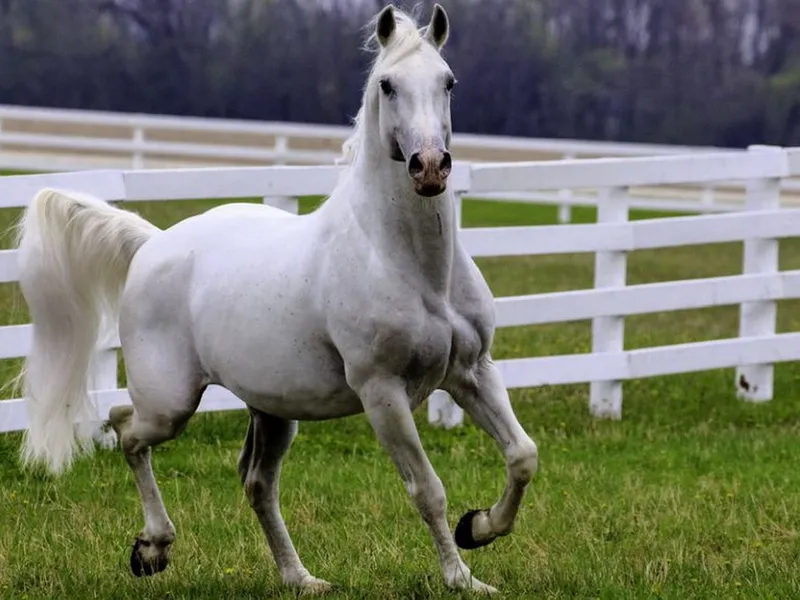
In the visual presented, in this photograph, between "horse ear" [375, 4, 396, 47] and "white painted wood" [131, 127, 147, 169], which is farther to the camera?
"white painted wood" [131, 127, 147, 169]

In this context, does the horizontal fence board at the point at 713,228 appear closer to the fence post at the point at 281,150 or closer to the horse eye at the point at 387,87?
the horse eye at the point at 387,87

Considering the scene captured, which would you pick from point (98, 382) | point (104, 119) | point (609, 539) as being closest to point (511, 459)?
point (609, 539)

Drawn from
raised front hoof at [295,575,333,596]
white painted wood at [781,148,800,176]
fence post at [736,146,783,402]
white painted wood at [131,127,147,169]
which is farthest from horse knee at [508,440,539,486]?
white painted wood at [131,127,147,169]

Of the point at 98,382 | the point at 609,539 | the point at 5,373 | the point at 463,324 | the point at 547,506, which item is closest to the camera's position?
the point at 463,324

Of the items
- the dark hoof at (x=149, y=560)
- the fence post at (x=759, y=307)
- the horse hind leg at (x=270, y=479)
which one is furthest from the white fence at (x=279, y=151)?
the dark hoof at (x=149, y=560)

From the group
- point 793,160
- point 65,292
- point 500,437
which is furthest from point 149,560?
point 793,160

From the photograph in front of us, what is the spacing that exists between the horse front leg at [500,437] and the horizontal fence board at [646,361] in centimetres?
362

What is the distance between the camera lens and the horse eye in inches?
194

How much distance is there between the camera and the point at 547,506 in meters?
6.96

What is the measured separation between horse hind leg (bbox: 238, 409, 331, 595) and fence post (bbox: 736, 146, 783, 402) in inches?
193

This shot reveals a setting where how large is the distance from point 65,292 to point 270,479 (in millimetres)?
1106

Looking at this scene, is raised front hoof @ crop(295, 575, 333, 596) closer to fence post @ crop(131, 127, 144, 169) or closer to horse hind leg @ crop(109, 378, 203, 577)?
horse hind leg @ crop(109, 378, 203, 577)

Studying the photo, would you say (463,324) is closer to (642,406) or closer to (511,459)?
(511,459)

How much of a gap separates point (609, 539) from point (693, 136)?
26303mm
